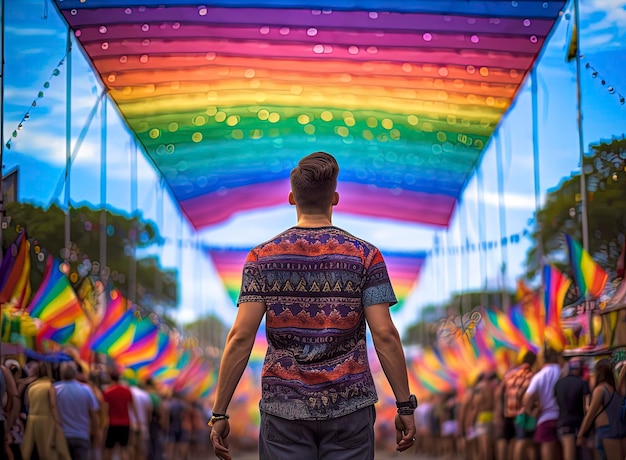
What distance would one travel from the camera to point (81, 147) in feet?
37.7

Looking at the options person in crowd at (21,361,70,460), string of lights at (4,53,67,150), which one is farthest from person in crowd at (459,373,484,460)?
string of lights at (4,53,67,150)

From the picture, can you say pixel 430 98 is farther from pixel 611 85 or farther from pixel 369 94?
pixel 611 85

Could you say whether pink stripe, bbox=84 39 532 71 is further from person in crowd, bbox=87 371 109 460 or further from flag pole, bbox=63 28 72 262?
person in crowd, bbox=87 371 109 460

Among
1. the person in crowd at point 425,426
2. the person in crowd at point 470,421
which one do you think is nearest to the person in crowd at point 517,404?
the person in crowd at point 470,421

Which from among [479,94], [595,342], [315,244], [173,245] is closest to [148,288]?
[173,245]

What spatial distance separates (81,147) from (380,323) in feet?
27.0

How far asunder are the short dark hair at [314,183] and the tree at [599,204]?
5.70 meters

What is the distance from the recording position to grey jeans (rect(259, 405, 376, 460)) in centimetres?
357

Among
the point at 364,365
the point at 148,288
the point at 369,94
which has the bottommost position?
the point at 364,365

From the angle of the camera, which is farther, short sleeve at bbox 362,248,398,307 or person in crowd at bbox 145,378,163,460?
person in crowd at bbox 145,378,163,460

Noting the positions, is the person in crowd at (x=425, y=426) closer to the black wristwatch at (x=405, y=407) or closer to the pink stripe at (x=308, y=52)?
the pink stripe at (x=308, y=52)

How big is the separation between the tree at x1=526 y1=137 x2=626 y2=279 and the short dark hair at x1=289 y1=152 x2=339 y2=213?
5.70 metres

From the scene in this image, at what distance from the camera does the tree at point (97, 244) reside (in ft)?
31.5

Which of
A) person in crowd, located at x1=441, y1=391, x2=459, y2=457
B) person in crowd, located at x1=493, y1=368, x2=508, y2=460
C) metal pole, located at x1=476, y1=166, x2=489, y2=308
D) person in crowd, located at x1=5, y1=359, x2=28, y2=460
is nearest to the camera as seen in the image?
person in crowd, located at x1=5, y1=359, x2=28, y2=460
